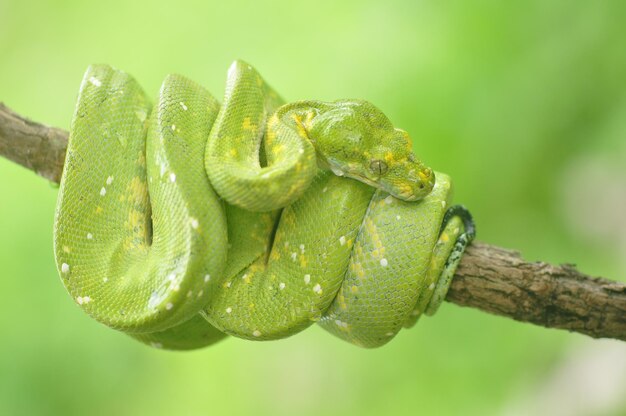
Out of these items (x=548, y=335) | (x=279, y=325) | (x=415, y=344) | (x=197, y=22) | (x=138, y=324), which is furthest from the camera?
(x=197, y=22)

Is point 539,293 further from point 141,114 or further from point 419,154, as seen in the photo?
point 419,154

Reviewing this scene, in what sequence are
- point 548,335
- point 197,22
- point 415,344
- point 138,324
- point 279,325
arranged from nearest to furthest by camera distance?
point 138,324
point 279,325
point 548,335
point 415,344
point 197,22

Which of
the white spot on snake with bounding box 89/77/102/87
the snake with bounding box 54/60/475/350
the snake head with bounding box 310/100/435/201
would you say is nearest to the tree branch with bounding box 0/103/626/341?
the snake with bounding box 54/60/475/350

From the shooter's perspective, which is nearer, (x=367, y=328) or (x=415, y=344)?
(x=367, y=328)

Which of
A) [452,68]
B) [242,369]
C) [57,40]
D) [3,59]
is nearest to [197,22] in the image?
[57,40]

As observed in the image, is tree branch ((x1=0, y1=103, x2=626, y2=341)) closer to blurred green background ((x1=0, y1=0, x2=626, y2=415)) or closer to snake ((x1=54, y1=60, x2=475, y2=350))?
snake ((x1=54, y1=60, x2=475, y2=350))

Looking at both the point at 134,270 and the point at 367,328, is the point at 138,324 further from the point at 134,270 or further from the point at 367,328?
the point at 367,328

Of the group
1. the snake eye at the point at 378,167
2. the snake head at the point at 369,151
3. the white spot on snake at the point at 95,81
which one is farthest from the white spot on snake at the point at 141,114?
the snake eye at the point at 378,167
